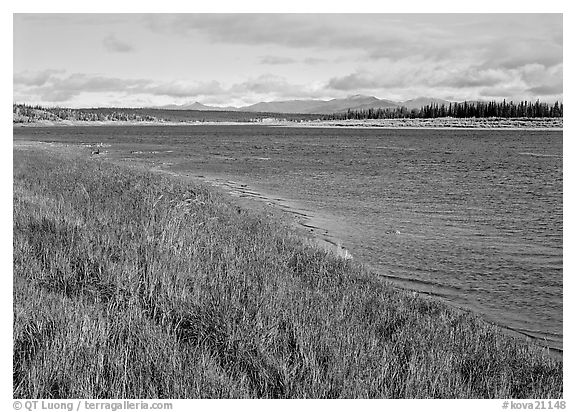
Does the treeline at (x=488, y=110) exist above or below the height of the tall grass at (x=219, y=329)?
above

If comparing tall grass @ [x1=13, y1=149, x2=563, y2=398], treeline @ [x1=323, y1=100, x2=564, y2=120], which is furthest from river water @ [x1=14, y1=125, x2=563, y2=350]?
treeline @ [x1=323, y1=100, x2=564, y2=120]

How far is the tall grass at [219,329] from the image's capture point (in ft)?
19.8

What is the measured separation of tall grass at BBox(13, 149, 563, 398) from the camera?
6.04 m

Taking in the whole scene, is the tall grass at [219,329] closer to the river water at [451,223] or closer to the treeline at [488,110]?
the river water at [451,223]

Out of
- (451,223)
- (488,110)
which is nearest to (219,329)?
(451,223)

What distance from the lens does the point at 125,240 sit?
32.3 ft

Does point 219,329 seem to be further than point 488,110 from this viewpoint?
No

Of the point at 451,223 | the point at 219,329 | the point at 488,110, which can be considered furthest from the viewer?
the point at 488,110

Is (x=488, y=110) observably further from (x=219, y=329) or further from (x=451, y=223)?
(x=219, y=329)

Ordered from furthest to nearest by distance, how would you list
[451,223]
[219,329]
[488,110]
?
[488,110] → [451,223] → [219,329]

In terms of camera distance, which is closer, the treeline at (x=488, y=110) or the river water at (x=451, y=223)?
the river water at (x=451, y=223)

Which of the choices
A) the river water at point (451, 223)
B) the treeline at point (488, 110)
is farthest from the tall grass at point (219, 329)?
the treeline at point (488, 110)

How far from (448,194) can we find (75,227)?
20397 millimetres

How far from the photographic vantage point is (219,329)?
22.8 ft
